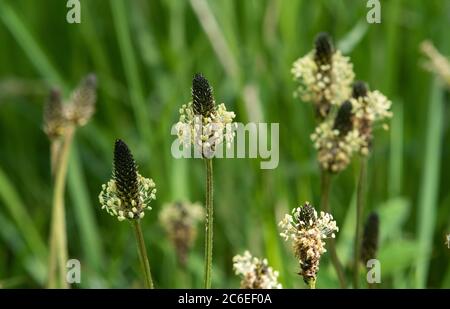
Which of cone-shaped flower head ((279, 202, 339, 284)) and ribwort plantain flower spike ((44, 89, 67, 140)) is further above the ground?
ribwort plantain flower spike ((44, 89, 67, 140))

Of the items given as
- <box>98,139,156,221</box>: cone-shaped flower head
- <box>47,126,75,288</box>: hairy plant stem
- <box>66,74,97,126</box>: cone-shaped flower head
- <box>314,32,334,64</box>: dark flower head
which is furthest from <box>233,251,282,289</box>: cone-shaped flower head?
<box>66,74,97,126</box>: cone-shaped flower head

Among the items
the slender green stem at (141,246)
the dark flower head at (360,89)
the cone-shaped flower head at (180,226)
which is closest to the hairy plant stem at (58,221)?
the cone-shaped flower head at (180,226)

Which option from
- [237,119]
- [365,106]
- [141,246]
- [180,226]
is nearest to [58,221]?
[180,226]

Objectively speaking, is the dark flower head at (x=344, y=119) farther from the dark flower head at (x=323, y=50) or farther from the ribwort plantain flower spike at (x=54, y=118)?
the ribwort plantain flower spike at (x=54, y=118)

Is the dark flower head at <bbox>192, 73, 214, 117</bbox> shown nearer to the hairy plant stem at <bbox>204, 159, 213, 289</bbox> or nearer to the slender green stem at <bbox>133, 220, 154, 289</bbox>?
the hairy plant stem at <bbox>204, 159, 213, 289</bbox>

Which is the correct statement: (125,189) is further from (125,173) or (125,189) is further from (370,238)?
(370,238)
